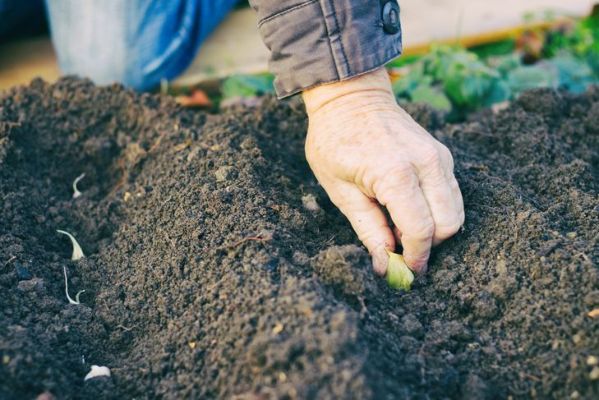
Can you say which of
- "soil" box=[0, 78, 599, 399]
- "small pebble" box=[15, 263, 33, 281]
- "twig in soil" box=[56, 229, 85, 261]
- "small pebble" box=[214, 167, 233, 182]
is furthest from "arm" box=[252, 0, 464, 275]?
"small pebble" box=[15, 263, 33, 281]

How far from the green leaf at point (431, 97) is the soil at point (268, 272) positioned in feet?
0.88

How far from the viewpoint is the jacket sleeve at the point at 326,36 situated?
197cm

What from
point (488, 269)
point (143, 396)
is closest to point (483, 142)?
point (488, 269)

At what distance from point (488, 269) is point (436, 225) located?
0.64ft

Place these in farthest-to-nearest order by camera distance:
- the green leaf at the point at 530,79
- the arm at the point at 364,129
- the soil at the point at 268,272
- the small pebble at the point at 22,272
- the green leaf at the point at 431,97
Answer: the green leaf at the point at 530,79
the green leaf at the point at 431,97
the small pebble at the point at 22,272
the arm at the point at 364,129
the soil at the point at 268,272

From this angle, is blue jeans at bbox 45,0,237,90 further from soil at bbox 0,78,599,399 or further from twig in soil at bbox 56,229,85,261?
twig in soil at bbox 56,229,85,261

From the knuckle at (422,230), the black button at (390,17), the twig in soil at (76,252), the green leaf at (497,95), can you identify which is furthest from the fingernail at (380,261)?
the green leaf at (497,95)

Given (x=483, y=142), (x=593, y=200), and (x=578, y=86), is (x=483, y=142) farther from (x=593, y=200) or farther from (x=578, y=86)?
(x=578, y=86)

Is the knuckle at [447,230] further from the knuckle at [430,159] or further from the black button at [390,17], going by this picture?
the black button at [390,17]

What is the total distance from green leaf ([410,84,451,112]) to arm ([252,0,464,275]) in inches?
29.2

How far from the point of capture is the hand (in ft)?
5.85

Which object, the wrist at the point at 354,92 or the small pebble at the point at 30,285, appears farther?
the wrist at the point at 354,92

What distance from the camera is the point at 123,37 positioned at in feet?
10.3

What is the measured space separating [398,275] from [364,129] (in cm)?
43
